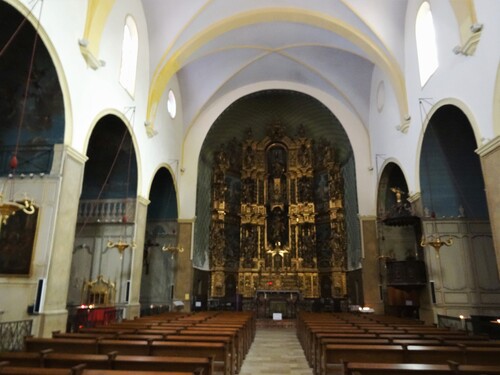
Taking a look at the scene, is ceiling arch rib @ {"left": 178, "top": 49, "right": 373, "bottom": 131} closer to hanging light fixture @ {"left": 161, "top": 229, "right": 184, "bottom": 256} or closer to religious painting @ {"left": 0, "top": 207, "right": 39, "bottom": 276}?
hanging light fixture @ {"left": 161, "top": 229, "right": 184, "bottom": 256}

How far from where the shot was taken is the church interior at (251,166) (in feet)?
28.7

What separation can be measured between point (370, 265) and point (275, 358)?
9.73 metres

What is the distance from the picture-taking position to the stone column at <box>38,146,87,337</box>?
8430 millimetres

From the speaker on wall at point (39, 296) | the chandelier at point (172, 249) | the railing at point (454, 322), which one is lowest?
the railing at point (454, 322)

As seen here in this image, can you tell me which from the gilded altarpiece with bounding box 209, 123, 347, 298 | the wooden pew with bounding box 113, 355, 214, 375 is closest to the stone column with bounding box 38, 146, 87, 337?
the wooden pew with bounding box 113, 355, 214, 375

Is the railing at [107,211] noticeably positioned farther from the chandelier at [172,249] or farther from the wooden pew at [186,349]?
the wooden pew at [186,349]

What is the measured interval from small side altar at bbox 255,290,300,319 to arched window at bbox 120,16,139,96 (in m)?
12.4

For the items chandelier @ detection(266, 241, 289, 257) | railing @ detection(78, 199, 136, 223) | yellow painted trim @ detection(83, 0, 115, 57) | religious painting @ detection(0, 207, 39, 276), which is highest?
yellow painted trim @ detection(83, 0, 115, 57)

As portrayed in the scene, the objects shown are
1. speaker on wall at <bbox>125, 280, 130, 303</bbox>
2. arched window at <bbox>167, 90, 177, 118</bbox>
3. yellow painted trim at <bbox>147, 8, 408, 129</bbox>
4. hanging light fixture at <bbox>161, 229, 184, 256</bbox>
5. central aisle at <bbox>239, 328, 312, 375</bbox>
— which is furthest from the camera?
arched window at <bbox>167, 90, 177, 118</bbox>

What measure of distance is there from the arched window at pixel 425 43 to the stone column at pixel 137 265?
35.5ft

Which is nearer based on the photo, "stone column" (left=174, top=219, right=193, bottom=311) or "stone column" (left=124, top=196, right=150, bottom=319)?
"stone column" (left=124, top=196, right=150, bottom=319)

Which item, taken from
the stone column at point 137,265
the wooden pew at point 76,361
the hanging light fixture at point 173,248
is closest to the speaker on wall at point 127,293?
the stone column at point 137,265

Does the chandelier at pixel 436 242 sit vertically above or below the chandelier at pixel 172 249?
below

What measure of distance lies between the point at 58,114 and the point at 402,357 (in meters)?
9.00
